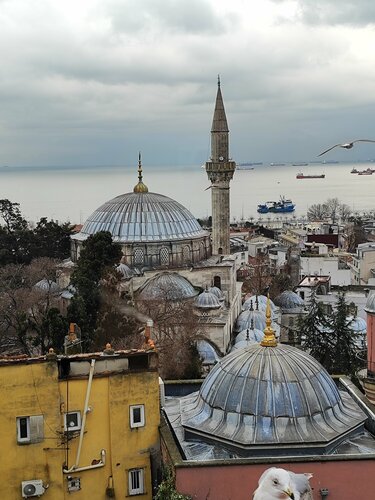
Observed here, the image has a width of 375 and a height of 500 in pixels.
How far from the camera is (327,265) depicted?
40.8 metres

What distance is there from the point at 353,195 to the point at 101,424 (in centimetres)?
18181

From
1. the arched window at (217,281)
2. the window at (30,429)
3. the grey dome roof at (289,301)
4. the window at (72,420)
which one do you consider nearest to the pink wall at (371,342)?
the window at (72,420)

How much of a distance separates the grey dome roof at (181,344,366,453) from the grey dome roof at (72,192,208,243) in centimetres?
1867

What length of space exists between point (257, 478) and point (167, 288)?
54.8ft

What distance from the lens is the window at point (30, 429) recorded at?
9.70m

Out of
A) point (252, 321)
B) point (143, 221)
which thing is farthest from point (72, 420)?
point (143, 221)

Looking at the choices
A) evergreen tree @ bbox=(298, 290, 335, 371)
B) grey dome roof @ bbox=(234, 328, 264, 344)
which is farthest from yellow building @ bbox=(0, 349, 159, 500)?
grey dome roof @ bbox=(234, 328, 264, 344)

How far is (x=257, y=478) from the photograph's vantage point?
8625 mm

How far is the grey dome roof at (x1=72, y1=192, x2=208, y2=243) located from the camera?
2898cm

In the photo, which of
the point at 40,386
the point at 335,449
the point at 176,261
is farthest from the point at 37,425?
the point at 176,261

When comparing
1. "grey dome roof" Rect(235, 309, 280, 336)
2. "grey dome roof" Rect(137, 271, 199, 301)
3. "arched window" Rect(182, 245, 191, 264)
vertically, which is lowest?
"grey dome roof" Rect(235, 309, 280, 336)

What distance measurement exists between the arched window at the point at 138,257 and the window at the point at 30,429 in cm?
1868

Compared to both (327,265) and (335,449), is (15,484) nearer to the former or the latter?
(335,449)

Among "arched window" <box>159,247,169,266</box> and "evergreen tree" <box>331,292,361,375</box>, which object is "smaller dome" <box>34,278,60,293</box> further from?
"evergreen tree" <box>331,292,361,375</box>
